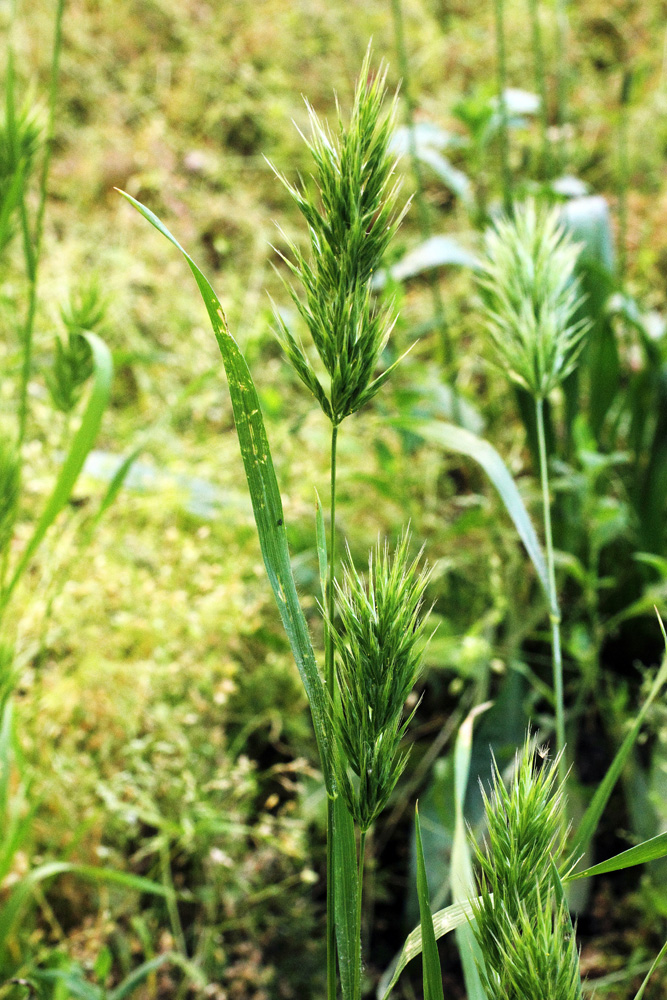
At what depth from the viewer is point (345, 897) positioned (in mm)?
488

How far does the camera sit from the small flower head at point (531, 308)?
0.63 metres

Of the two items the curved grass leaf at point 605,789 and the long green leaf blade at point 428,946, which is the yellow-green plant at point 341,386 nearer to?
the long green leaf blade at point 428,946

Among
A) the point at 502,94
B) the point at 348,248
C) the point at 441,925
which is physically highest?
the point at 502,94

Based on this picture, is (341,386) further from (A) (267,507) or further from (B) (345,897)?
(B) (345,897)

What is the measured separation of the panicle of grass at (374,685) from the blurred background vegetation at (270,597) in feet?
0.67

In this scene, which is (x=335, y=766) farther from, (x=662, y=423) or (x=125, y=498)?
(x=125, y=498)

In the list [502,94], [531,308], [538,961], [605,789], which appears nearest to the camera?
[538,961]

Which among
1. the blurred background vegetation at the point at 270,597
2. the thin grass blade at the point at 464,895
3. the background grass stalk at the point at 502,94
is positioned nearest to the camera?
the thin grass blade at the point at 464,895

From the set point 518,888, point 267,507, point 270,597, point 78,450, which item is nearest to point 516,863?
point 518,888

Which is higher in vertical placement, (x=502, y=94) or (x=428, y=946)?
(x=502, y=94)

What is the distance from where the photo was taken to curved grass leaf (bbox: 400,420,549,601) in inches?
24.4

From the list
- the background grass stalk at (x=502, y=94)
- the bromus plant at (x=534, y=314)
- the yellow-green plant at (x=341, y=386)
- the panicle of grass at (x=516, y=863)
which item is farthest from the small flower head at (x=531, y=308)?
the background grass stalk at (x=502, y=94)

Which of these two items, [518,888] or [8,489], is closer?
[518,888]

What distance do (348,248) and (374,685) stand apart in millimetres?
246
